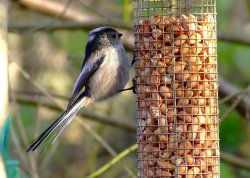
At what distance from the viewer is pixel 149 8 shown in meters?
4.38

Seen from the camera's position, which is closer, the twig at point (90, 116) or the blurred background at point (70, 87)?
the blurred background at point (70, 87)

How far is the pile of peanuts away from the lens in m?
4.16

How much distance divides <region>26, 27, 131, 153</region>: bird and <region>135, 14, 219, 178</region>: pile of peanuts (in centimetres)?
70

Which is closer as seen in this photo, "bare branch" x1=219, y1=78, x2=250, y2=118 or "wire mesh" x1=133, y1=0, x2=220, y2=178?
"wire mesh" x1=133, y1=0, x2=220, y2=178

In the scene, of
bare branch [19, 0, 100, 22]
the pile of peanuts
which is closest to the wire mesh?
the pile of peanuts

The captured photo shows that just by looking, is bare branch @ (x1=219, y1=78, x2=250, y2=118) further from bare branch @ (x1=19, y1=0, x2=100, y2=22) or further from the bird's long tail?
the bird's long tail

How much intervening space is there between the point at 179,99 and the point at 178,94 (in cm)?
3

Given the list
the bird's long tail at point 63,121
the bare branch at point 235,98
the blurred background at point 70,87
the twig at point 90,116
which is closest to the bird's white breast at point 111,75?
the bird's long tail at point 63,121

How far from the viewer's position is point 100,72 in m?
5.09

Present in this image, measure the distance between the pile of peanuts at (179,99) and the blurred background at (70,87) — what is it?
1.33 m

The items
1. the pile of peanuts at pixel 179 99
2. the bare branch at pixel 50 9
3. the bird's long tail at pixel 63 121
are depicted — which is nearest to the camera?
the pile of peanuts at pixel 179 99

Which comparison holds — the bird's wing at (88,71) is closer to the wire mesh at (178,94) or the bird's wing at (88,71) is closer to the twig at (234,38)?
the wire mesh at (178,94)

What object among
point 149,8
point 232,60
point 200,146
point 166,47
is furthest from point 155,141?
point 232,60

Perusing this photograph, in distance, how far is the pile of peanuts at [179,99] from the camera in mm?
4164
